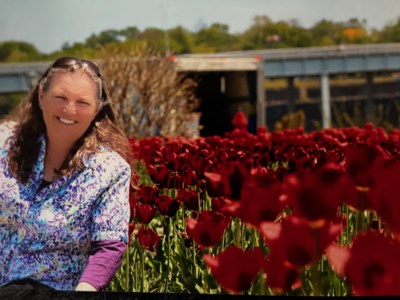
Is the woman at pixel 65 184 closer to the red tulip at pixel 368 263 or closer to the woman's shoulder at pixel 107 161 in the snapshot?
the woman's shoulder at pixel 107 161

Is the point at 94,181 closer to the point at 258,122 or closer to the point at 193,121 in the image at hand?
the point at 193,121

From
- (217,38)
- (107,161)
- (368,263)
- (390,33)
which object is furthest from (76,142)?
(217,38)

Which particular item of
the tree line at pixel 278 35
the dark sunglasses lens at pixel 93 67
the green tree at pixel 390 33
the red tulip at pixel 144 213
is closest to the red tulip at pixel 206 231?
the dark sunglasses lens at pixel 93 67

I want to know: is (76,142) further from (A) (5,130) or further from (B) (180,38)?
(B) (180,38)

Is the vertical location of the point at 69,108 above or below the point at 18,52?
above

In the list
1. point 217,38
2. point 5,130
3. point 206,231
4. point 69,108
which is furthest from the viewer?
point 217,38

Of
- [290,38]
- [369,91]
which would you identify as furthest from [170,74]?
[290,38]

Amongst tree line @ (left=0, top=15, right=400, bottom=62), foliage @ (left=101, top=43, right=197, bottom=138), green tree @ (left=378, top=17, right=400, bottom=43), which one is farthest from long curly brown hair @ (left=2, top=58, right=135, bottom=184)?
green tree @ (left=378, top=17, right=400, bottom=43)

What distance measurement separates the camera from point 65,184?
2383 millimetres

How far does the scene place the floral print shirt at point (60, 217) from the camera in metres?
2.33

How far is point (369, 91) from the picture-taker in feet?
280

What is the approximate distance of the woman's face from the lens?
2.23m

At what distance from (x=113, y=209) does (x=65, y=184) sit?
15 centimetres

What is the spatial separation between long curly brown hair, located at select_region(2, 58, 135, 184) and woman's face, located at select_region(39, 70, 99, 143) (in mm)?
28
